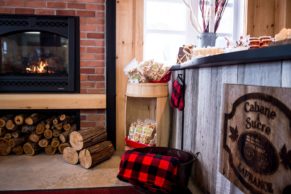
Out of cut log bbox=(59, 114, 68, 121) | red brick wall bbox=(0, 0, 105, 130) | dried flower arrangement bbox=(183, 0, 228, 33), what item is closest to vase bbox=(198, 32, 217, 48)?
dried flower arrangement bbox=(183, 0, 228, 33)

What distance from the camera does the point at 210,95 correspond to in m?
1.44

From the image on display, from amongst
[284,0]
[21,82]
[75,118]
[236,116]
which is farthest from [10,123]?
[284,0]

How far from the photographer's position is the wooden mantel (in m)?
2.43

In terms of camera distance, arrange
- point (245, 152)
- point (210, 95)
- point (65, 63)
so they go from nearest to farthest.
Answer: point (245, 152)
point (210, 95)
point (65, 63)

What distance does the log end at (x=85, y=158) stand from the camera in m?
2.12

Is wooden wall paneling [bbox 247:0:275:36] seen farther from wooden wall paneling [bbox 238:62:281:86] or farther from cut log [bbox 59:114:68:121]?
cut log [bbox 59:114:68:121]

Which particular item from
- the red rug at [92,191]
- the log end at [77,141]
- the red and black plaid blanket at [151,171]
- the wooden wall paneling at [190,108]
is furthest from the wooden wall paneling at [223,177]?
the log end at [77,141]

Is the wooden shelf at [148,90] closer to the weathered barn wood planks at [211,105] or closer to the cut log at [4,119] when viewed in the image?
the weathered barn wood planks at [211,105]

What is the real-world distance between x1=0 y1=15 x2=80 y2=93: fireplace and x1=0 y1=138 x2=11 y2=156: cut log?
48 centimetres

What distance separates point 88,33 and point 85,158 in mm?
1230

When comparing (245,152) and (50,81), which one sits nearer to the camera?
(245,152)

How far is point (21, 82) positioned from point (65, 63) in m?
0.45

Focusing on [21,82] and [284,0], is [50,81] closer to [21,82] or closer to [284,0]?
[21,82]

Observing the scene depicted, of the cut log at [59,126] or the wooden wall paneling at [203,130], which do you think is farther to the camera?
the cut log at [59,126]
